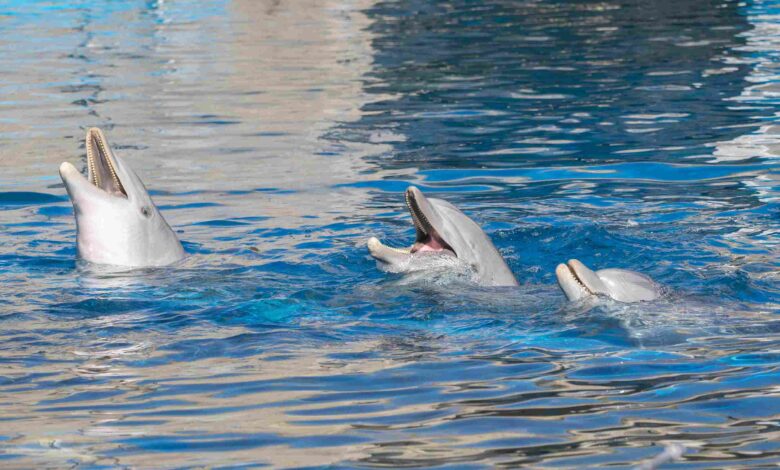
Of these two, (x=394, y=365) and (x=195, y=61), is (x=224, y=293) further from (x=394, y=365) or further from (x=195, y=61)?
(x=195, y=61)

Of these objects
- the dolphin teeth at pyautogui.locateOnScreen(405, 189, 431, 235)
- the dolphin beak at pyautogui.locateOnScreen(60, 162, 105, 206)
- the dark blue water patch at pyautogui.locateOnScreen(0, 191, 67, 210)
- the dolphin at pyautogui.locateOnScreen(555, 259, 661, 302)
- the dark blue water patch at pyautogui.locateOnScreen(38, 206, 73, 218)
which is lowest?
the dark blue water patch at pyautogui.locateOnScreen(38, 206, 73, 218)

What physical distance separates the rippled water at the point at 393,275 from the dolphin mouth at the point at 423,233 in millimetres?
268

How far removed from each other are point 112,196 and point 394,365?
8.49 ft

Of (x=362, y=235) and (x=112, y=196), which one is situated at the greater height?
(x=112, y=196)

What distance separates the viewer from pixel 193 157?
1198 cm

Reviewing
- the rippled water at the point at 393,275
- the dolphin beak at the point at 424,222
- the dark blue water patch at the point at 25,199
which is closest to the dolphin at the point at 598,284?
the rippled water at the point at 393,275

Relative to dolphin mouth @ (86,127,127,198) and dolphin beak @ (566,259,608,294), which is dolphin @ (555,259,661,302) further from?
dolphin mouth @ (86,127,127,198)

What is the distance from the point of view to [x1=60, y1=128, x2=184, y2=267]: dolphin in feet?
23.0

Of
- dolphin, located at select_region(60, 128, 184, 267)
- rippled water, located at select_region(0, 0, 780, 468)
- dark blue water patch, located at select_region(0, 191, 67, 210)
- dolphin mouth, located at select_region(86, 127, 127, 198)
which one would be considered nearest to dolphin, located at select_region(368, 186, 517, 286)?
rippled water, located at select_region(0, 0, 780, 468)

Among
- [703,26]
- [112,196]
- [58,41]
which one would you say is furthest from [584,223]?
[58,41]

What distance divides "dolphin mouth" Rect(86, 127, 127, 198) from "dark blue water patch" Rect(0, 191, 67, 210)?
2.85 metres

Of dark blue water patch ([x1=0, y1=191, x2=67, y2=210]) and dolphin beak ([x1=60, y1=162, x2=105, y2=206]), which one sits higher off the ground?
dolphin beak ([x1=60, y1=162, x2=105, y2=206])

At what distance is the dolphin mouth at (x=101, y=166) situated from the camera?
6.95m

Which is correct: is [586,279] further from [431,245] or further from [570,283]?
[431,245]
